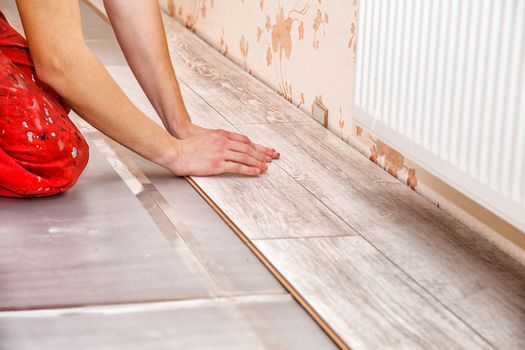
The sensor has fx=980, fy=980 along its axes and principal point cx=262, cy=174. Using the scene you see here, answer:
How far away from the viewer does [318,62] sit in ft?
7.97

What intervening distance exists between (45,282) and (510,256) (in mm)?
788

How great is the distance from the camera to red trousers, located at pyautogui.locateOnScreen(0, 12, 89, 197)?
1.78 meters

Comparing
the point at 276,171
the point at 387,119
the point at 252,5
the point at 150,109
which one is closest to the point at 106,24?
the point at 252,5

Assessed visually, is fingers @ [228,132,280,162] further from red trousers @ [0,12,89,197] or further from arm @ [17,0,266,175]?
red trousers @ [0,12,89,197]

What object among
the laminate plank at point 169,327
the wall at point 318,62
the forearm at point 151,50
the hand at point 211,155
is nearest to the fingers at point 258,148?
the hand at point 211,155

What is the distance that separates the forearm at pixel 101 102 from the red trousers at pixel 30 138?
0.05m

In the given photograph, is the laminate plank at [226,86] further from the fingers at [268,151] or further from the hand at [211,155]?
the hand at [211,155]

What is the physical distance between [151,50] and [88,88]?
0.27 metres

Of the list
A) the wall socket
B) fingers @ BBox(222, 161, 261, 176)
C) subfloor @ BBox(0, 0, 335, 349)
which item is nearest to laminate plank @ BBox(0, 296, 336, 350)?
subfloor @ BBox(0, 0, 335, 349)

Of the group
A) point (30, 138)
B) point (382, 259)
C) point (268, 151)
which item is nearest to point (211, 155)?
point (268, 151)

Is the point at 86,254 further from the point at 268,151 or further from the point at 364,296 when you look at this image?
the point at 268,151

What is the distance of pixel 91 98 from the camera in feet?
5.95

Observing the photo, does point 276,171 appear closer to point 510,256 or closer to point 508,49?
point 510,256

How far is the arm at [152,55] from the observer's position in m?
2.03
